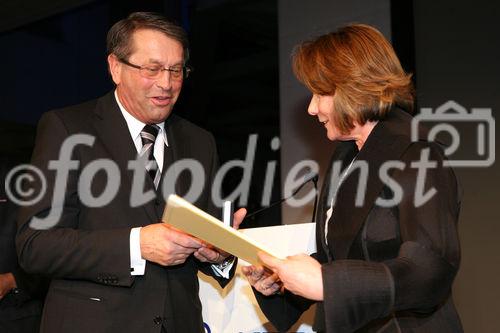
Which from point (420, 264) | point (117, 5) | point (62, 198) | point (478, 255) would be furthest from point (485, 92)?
point (117, 5)

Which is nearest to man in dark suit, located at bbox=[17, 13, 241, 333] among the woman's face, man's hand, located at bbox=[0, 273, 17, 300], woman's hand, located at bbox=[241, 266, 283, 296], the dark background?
→ woman's hand, located at bbox=[241, 266, 283, 296]

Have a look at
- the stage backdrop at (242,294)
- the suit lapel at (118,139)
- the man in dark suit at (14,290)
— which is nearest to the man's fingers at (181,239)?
the suit lapel at (118,139)

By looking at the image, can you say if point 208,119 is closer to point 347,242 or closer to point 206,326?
point 206,326

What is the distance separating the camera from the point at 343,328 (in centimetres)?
161

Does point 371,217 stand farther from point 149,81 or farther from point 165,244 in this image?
point 149,81

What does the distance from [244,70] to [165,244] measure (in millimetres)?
3720

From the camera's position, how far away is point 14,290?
3285mm

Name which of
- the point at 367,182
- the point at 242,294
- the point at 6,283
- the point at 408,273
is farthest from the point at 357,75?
the point at 6,283

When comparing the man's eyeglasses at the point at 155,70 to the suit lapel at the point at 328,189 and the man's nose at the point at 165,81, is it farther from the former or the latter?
the suit lapel at the point at 328,189

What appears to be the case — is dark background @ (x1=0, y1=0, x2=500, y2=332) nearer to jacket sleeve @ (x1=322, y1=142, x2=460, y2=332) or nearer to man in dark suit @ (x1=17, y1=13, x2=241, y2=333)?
man in dark suit @ (x1=17, y1=13, x2=241, y2=333)

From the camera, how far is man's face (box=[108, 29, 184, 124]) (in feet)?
7.45

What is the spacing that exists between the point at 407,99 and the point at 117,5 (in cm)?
375

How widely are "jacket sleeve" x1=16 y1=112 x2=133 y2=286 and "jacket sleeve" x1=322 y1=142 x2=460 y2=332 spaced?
0.70m

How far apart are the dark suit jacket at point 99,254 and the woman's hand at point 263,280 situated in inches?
9.7
